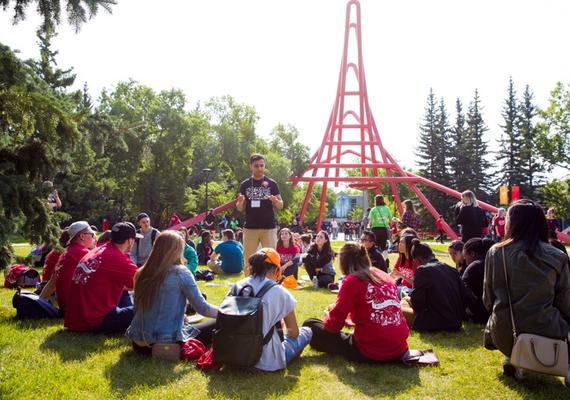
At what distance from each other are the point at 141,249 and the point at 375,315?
561 centimetres

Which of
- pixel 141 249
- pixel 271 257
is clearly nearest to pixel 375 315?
pixel 271 257

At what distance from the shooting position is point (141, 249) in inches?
353

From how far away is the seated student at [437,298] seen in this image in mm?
5516

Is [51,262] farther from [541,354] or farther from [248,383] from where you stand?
[541,354]

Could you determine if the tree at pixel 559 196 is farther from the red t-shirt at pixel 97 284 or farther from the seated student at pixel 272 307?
the red t-shirt at pixel 97 284

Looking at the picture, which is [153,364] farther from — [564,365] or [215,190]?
[215,190]

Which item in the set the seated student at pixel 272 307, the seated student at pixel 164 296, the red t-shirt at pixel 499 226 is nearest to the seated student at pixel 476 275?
the seated student at pixel 272 307

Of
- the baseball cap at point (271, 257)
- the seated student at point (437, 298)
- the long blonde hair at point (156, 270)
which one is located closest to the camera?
the baseball cap at point (271, 257)

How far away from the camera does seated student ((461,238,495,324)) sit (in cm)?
597

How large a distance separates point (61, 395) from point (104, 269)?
165cm

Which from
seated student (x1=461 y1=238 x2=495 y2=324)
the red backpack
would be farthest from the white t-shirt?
the red backpack

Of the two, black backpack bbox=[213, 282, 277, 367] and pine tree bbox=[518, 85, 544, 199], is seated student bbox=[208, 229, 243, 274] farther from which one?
pine tree bbox=[518, 85, 544, 199]

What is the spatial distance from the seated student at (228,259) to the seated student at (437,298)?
6.80 metres

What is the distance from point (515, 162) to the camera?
1879 inches
